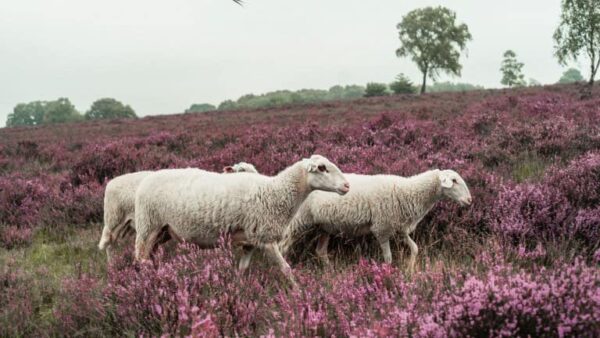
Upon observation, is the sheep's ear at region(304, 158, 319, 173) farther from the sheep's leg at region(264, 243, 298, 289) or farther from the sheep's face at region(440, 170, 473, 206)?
the sheep's face at region(440, 170, 473, 206)

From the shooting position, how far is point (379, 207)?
4652mm

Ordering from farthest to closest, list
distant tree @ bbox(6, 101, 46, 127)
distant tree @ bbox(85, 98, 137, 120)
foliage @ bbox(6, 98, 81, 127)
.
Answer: distant tree @ bbox(6, 101, 46, 127) → foliage @ bbox(6, 98, 81, 127) → distant tree @ bbox(85, 98, 137, 120)

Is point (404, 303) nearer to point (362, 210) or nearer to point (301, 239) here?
point (362, 210)

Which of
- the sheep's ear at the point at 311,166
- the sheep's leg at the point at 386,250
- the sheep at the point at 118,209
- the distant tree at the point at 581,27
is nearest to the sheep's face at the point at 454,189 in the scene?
the sheep's leg at the point at 386,250

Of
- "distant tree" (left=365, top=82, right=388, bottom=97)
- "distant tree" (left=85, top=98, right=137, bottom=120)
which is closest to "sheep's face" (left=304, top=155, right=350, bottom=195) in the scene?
"distant tree" (left=365, top=82, right=388, bottom=97)

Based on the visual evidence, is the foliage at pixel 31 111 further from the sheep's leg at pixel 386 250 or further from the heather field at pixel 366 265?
the sheep's leg at pixel 386 250

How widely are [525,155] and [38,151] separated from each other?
45.8 ft

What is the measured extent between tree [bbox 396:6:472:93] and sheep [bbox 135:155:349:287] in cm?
4722

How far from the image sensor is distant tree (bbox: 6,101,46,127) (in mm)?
103312

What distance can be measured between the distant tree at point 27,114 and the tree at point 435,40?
86327 millimetres

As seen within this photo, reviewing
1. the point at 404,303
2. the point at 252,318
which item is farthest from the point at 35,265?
the point at 404,303

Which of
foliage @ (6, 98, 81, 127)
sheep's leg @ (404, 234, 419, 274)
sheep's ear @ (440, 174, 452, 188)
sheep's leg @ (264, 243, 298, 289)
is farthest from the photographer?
foliage @ (6, 98, 81, 127)

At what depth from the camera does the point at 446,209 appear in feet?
16.9

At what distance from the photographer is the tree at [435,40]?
4875cm
